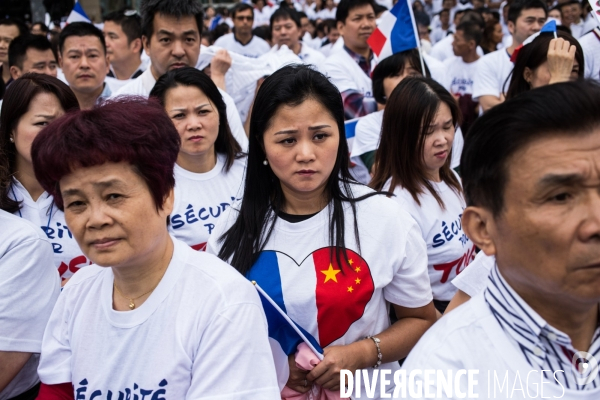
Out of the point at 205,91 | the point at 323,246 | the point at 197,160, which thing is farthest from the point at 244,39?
the point at 323,246

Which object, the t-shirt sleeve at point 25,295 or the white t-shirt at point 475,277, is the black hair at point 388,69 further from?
the t-shirt sleeve at point 25,295

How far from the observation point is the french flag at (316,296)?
7.64 feet

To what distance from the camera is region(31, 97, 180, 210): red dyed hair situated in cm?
196

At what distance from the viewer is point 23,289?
252cm

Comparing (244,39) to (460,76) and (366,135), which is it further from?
(366,135)

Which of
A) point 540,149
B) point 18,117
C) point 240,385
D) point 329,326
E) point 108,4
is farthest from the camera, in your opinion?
point 108,4

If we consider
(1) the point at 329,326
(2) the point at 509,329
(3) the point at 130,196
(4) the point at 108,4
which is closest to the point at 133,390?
(3) the point at 130,196

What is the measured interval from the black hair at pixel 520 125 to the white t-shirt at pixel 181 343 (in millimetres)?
784

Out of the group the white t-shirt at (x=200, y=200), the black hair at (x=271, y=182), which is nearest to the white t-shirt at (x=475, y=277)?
the black hair at (x=271, y=182)

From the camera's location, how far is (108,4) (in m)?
22.8

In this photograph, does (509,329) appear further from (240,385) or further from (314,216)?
(314,216)

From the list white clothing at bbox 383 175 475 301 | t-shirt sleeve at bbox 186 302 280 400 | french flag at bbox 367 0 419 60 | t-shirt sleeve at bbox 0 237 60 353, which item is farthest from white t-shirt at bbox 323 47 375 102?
t-shirt sleeve at bbox 186 302 280 400

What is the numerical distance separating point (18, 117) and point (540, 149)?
Result: 259cm

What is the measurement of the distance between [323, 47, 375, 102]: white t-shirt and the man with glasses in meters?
4.40
